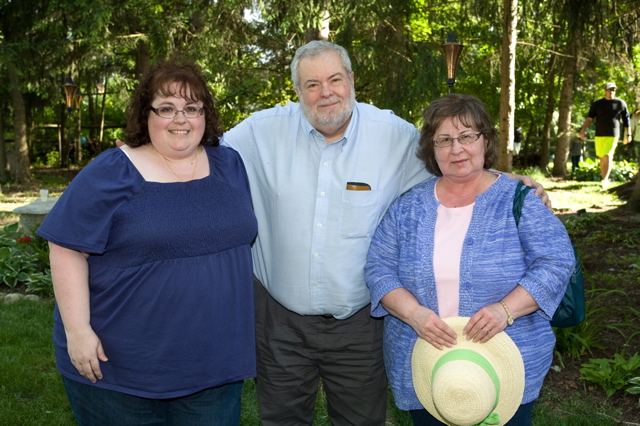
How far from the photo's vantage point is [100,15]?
1461 cm

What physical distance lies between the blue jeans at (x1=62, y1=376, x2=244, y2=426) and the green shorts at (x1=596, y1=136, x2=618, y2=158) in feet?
41.5

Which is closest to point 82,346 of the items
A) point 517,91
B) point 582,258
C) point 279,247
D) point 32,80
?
point 279,247

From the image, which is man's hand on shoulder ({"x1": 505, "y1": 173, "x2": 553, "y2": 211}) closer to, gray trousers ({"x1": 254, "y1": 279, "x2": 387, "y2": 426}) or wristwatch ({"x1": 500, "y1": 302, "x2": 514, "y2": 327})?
wristwatch ({"x1": 500, "y1": 302, "x2": 514, "y2": 327})

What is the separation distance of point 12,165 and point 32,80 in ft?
19.2

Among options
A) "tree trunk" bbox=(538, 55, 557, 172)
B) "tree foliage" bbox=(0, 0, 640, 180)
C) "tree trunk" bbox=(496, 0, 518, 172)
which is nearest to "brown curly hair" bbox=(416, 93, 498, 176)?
"tree foliage" bbox=(0, 0, 640, 180)

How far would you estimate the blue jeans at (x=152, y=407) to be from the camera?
2475 millimetres

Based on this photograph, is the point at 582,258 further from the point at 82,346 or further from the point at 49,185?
the point at 49,185

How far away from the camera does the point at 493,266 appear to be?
247cm

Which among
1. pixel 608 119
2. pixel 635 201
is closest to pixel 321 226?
pixel 635 201

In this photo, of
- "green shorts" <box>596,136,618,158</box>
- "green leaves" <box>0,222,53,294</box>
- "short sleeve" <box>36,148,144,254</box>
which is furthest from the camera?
"green shorts" <box>596,136,618,158</box>

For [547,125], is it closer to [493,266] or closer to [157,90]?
[493,266]

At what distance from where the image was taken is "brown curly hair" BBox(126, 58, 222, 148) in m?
2.50

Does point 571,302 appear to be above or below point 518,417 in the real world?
above

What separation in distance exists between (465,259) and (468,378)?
474 millimetres
